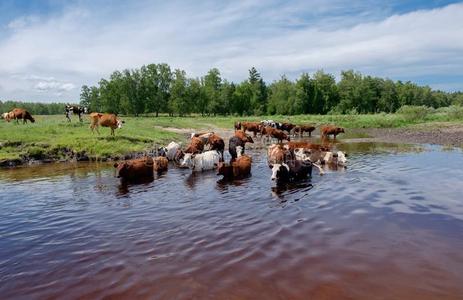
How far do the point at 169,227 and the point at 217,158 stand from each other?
8610 millimetres

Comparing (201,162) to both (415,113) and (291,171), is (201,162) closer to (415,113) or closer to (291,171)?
(291,171)

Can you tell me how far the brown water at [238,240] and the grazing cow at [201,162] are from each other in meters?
2.82

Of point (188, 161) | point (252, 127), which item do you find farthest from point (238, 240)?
point (252, 127)

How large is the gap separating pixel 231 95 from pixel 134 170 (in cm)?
7681

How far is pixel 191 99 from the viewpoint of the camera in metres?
85.2

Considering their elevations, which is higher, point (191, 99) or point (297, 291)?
point (191, 99)

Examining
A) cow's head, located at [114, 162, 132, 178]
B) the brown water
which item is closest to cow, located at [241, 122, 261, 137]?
cow's head, located at [114, 162, 132, 178]

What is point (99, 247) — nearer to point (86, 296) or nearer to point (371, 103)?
point (86, 296)

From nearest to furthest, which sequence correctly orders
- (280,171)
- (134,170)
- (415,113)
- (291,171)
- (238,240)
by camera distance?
(238,240) < (280,171) < (291,171) < (134,170) < (415,113)

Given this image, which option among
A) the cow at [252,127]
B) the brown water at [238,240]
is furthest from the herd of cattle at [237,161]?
the cow at [252,127]

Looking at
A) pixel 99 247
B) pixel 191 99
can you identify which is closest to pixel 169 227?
pixel 99 247

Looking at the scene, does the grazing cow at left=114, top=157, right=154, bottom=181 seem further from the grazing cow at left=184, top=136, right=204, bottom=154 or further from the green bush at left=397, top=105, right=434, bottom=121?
the green bush at left=397, top=105, right=434, bottom=121

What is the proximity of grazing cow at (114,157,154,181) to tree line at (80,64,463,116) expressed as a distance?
227 feet

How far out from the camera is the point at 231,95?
90250 millimetres
